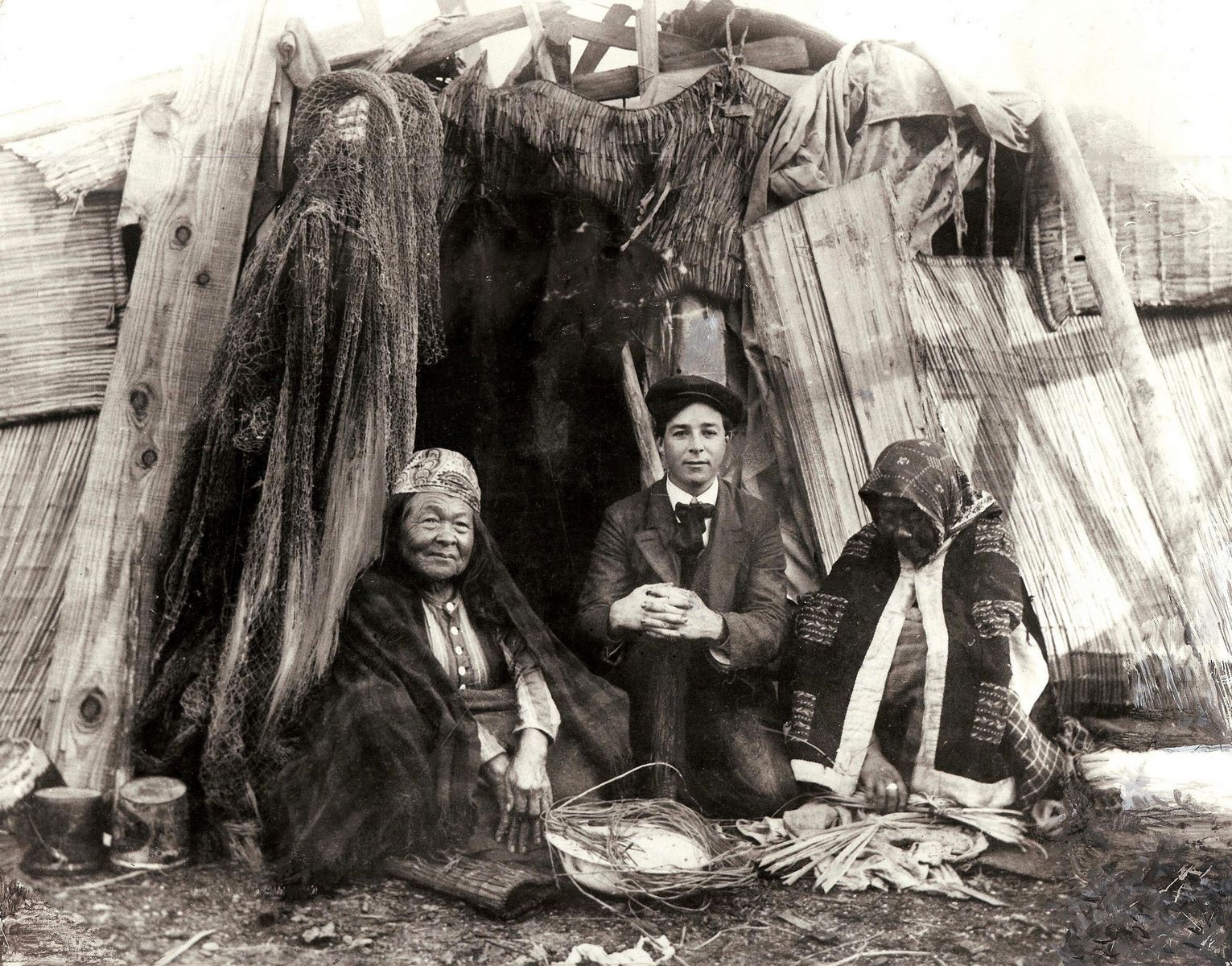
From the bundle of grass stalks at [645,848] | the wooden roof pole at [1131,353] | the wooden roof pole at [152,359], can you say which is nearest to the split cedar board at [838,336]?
the wooden roof pole at [1131,353]

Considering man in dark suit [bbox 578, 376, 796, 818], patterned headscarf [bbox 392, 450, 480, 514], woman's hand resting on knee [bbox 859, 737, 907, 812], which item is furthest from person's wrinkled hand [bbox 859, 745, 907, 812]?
patterned headscarf [bbox 392, 450, 480, 514]

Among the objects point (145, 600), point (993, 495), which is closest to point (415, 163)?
point (145, 600)

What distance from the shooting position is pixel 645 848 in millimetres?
3723

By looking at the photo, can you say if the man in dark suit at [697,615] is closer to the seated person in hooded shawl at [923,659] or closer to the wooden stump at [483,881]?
the seated person in hooded shawl at [923,659]

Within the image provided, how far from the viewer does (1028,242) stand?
4.32 m

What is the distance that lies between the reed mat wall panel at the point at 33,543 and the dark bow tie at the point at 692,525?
6.74 ft

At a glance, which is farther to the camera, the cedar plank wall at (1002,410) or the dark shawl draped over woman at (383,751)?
the cedar plank wall at (1002,410)

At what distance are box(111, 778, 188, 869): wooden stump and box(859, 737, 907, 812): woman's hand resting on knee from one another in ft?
7.22

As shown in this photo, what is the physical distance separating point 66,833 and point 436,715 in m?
1.26

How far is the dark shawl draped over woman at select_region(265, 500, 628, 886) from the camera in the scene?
3.66 meters

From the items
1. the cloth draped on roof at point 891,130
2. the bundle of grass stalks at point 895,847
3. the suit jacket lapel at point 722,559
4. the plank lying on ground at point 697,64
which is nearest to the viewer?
the bundle of grass stalks at point 895,847

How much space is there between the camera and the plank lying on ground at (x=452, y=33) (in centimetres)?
421

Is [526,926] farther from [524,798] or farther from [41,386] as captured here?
[41,386]

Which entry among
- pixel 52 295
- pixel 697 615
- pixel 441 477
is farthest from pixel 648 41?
pixel 52 295
